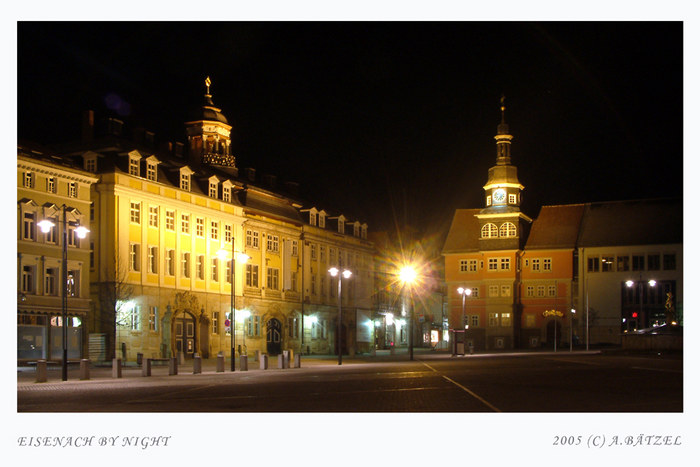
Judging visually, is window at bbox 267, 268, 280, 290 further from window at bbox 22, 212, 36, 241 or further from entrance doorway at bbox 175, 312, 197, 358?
window at bbox 22, 212, 36, 241

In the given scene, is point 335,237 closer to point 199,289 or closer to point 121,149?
point 199,289

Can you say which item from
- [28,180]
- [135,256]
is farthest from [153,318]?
[28,180]

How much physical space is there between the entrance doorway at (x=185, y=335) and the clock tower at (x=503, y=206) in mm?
40228

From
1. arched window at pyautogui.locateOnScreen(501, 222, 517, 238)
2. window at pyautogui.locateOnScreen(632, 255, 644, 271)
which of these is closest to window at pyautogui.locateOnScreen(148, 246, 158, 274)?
arched window at pyautogui.locateOnScreen(501, 222, 517, 238)

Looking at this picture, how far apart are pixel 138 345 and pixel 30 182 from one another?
12237mm

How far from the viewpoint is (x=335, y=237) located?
82812 millimetres

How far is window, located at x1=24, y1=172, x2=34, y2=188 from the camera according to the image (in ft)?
159

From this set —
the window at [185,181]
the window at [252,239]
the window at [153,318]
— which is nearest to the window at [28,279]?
the window at [153,318]

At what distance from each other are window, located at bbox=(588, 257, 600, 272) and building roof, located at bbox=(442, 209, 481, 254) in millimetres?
11598

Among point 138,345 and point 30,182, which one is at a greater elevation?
point 30,182

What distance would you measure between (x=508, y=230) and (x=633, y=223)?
12.4 m

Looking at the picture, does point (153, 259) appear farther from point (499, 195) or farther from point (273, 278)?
point (499, 195)

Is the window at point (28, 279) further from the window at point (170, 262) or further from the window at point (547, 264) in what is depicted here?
the window at point (547, 264)

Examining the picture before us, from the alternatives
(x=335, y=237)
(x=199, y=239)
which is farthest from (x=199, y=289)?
(x=335, y=237)
